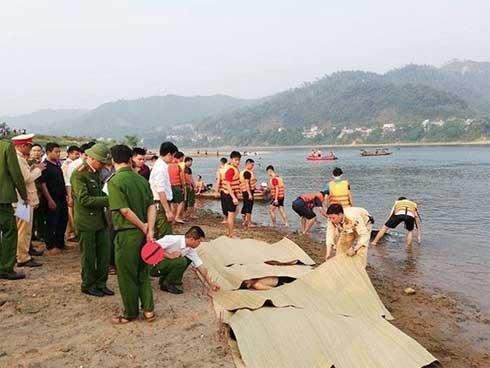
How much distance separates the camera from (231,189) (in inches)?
449

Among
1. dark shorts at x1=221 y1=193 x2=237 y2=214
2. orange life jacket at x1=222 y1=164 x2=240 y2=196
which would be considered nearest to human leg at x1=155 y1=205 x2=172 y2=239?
dark shorts at x1=221 y1=193 x2=237 y2=214

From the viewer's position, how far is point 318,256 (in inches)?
403

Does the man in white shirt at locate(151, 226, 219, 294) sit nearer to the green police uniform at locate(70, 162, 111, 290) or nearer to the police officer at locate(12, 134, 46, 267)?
the green police uniform at locate(70, 162, 111, 290)

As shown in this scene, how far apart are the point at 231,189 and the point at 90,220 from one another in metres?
5.82

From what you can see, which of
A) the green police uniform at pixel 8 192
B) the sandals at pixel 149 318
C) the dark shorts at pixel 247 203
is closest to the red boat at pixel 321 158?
the dark shorts at pixel 247 203

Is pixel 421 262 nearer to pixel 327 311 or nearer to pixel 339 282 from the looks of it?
pixel 339 282

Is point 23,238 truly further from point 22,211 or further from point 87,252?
point 87,252

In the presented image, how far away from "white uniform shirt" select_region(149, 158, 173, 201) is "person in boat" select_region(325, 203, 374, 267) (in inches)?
104

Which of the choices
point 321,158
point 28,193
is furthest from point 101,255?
point 321,158

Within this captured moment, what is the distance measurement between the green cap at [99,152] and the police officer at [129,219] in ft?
2.54

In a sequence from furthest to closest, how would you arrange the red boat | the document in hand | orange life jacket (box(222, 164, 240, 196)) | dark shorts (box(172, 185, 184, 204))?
1. the red boat
2. dark shorts (box(172, 185, 184, 204))
3. orange life jacket (box(222, 164, 240, 196))
4. the document in hand

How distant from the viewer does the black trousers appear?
7973 mm

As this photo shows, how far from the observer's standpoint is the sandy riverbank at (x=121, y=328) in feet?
14.8

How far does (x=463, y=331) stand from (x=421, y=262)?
169 inches
